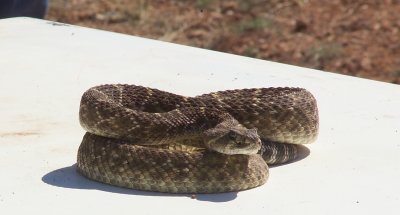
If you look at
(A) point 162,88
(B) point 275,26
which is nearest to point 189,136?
(A) point 162,88

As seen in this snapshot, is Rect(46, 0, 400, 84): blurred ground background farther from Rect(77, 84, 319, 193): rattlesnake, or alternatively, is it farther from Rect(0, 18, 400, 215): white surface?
Rect(77, 84, 319, 193): rattlesnake

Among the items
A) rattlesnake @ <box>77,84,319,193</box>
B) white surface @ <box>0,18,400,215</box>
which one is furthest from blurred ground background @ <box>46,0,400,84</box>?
rattlesnake @ <box>77,84,319,193</box>

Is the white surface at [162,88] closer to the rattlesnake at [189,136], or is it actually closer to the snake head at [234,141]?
the rattlesnake at [189,136]

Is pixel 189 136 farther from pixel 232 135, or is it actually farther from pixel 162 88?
pixel 162 88

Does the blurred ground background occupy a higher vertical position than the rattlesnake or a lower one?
lower

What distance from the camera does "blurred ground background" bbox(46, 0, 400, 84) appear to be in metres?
13.4

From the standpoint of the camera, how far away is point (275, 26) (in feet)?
48.2

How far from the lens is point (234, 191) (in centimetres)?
525

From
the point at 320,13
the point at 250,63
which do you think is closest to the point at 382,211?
the point at 250,63

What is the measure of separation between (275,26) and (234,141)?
964cm

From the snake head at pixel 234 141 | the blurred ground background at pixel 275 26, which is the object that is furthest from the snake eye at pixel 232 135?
the blurred ground background at pixel 275 26

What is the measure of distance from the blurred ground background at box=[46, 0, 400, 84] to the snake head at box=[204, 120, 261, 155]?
767 cm

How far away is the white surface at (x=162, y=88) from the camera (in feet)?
16.5

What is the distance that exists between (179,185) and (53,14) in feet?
33.8
